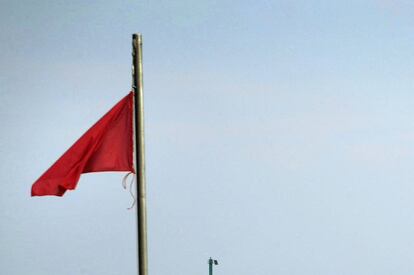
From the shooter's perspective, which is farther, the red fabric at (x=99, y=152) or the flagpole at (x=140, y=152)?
the red fabric at (x=99, y=152)

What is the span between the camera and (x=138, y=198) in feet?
24.0

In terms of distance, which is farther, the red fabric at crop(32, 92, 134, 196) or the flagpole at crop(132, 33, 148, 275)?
the red fabric at crop(32, 92, 134, 196)

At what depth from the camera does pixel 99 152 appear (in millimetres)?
8953

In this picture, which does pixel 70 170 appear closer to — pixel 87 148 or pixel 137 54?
pixel 87 148

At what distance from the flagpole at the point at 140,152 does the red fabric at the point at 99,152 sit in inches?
39.5

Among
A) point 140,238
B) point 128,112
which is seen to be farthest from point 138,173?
point 128,112

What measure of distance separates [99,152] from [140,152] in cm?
170

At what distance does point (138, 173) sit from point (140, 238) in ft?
3.07

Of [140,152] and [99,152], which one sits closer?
[140,152]

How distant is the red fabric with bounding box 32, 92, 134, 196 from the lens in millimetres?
8703

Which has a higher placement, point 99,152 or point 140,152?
point 99,152

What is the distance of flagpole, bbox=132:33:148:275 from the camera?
7242 mm

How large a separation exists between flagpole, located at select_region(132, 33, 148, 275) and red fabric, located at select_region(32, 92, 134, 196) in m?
1.00

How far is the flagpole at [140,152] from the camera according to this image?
23.8 feet
